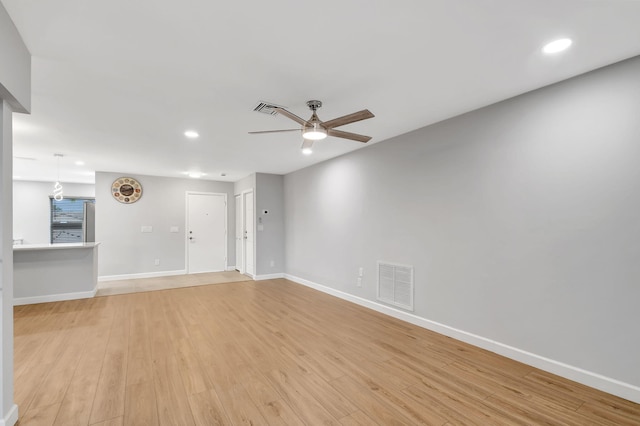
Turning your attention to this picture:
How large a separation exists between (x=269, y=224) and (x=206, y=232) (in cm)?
211

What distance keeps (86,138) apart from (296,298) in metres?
4.06

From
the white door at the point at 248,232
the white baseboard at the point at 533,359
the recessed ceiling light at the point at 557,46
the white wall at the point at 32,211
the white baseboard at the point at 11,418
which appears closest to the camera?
the white baseboard at the point at 11,418

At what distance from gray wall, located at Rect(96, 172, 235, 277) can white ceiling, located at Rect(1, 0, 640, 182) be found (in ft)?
11.2

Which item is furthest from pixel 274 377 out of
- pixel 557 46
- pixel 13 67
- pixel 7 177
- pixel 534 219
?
pixel 557 46

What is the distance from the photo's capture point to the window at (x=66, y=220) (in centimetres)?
844

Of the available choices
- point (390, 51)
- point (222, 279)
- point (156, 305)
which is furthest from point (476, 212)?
point (222, 279)

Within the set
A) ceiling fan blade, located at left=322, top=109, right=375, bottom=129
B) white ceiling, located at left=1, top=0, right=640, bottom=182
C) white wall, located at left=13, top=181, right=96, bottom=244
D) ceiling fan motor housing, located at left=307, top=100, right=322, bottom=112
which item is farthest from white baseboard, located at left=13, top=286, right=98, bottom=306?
ceiling fan blade, located at left=322, top=109, right=375, bottom=129

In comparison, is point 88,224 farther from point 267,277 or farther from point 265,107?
point 265,107

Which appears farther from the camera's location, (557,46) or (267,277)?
(267,277)

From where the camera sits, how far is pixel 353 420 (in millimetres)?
1923

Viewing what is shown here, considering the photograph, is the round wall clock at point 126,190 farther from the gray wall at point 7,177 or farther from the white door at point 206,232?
the gray wall at point 7,177

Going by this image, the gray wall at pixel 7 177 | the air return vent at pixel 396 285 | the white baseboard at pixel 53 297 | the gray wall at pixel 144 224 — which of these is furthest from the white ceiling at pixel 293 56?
the gray wall at pixel 144 224

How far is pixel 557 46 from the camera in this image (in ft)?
6.63

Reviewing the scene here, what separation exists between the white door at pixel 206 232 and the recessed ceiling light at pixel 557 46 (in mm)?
7511
